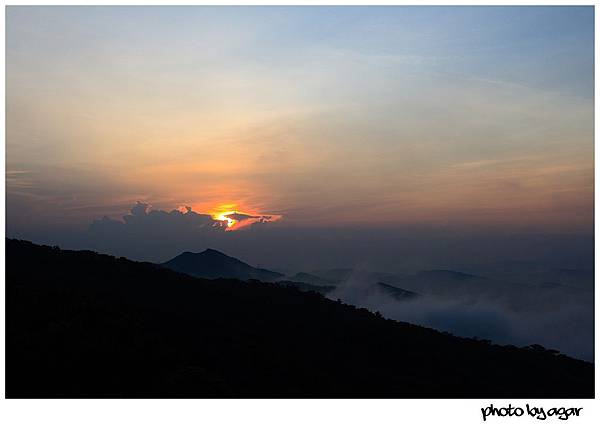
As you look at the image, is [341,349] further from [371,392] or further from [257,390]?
[257,390]

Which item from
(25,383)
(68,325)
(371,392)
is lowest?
(371,392)

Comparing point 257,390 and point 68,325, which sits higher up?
point 68,325

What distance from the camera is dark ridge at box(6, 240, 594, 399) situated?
1579 cm

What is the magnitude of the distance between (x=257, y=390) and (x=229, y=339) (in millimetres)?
5144

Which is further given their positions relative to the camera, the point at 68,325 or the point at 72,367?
the point at 68,325

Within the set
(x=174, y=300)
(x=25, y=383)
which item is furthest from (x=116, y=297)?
(x=25, y=383)

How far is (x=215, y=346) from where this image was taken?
20.2 metres

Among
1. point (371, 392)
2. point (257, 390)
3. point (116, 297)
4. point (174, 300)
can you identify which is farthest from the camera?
point (174, 300)

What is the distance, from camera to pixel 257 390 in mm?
16672

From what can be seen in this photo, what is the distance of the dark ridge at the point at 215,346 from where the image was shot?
622 inches

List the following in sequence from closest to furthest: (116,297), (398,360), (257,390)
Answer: (257,390), (398,360), (116,297)
